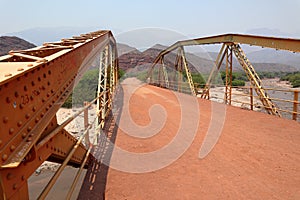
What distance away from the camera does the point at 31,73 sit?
2.12m

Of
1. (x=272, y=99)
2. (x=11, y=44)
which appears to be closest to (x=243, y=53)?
(x=272, y=99)

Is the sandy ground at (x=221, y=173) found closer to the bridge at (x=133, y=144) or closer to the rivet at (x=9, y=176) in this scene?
the bridge at (x=133, y=144)

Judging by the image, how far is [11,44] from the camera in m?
58.3

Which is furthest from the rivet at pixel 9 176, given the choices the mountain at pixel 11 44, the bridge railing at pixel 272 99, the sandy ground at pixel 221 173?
the mountain at pixel 11 44

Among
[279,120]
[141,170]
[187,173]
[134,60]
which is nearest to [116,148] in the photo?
[141,170]

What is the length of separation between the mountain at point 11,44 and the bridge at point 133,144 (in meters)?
55.5

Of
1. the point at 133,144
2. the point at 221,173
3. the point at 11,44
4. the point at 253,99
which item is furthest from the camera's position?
the point at 11,44

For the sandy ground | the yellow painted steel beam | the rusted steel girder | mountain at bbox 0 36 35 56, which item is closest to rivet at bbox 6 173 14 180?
the rusted steel girder

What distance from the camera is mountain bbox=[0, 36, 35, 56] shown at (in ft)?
177

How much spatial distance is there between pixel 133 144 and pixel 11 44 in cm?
6407

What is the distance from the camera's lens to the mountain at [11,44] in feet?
177

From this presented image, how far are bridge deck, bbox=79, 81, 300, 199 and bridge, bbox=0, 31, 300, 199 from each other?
2 centimetres

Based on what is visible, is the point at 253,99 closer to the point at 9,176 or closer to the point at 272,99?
the point at 272,99

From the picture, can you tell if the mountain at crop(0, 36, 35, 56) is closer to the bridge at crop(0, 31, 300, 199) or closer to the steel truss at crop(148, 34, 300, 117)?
the steel truss at crop(148, 34, 300, 117)
